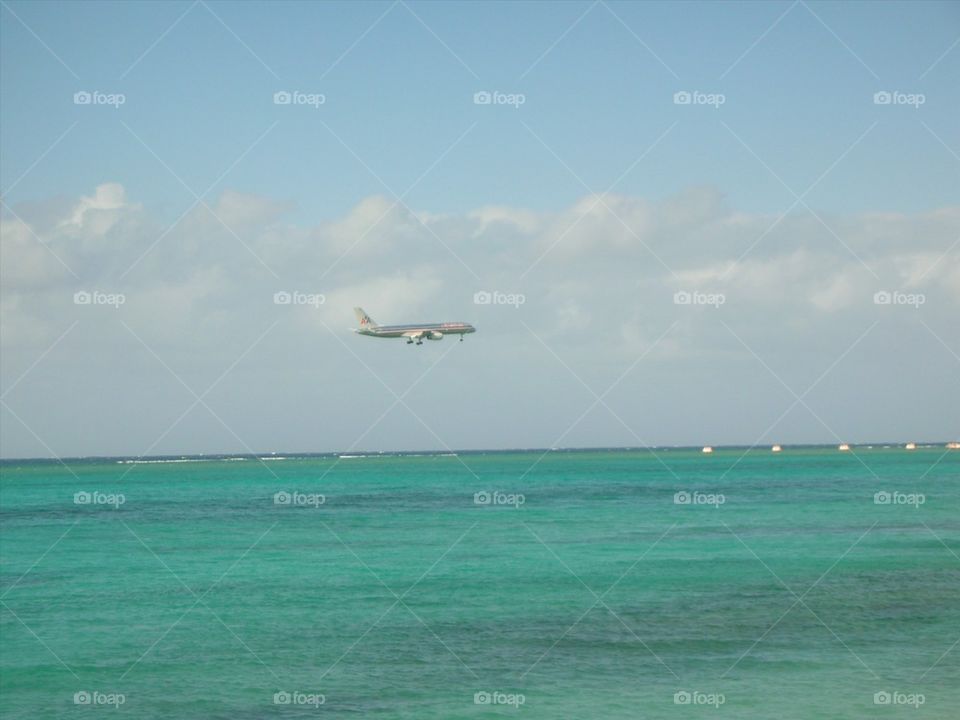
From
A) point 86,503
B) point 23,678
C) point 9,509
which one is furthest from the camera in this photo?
point 86,503

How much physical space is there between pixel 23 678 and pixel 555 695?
13.5 metres

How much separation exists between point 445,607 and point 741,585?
1114 cm

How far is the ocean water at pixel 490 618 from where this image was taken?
2356cm

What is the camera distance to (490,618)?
32.3 metres

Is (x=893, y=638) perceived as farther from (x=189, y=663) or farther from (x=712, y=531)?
(x=712, y=531)

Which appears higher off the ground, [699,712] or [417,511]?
[417,511]

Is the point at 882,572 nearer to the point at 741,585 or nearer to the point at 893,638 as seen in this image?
the point at 741,585

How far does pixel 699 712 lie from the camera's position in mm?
22234

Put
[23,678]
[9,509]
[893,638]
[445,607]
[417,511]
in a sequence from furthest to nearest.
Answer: [9,509], [417,511], [445,607], [893,638], [23,678]

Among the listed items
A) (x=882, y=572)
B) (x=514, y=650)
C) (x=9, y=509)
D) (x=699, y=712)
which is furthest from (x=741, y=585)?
(x=9, y=509)

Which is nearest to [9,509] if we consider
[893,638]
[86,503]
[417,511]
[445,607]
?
[86,503]

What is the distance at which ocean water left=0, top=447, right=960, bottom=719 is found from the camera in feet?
77.3

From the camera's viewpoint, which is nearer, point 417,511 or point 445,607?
point 445,607

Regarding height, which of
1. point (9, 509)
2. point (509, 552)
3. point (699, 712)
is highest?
point (9, 509)
